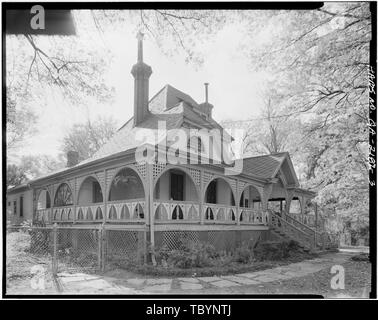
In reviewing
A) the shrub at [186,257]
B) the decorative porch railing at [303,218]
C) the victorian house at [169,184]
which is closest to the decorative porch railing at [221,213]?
the victorian house at [169,184]

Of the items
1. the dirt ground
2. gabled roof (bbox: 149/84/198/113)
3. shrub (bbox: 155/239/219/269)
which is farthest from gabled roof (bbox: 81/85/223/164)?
the dirt ground

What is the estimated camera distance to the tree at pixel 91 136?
115 feet

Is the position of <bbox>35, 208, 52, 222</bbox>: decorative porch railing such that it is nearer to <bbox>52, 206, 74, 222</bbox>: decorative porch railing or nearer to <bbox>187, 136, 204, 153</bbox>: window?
<bbox>52, 206, 74, 222</bbox>: decorative porch railing

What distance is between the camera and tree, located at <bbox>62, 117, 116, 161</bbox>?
115 feet

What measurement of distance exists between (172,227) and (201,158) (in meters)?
2.60

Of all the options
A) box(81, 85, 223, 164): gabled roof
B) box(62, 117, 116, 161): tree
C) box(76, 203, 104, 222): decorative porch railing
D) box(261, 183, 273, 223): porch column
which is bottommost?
box(76, 203, 104, 222): decorative porch railing

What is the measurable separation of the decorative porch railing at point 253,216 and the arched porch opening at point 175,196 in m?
2.45

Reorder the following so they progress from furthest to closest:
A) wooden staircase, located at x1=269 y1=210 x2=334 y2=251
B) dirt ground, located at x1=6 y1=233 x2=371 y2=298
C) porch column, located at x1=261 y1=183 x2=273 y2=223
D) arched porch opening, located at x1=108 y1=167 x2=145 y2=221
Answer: porch column, located at x1=261 y1=183 x2=273 y2=223 → wooden staircase, located at x1=269 y1=210 x2=334 y2=251 → arched porch opening, located at x1=108 y1=167 x2=145 y2=221 → dirt ground, located at x1=6 y1=233 x2=371 y2=298

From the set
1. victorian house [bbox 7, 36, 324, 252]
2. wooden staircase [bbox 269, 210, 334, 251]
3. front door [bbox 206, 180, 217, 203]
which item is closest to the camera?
victorian house [bbox 7, 36, 324, 252]

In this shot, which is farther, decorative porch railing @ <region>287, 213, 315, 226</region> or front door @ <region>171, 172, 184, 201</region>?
decorative porch railing @ <region>287, 213, 315, 226</region>

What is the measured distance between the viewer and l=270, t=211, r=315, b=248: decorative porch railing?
15.5 meters

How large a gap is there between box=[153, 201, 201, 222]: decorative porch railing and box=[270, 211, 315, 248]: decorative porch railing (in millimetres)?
5898

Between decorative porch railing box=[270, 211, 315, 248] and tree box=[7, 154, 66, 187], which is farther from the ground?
tree box=[7, 154, 66, 187]
